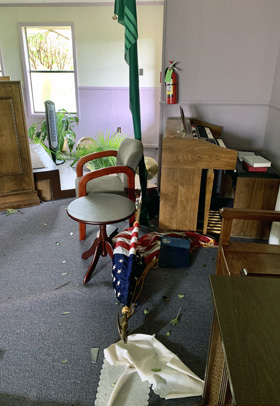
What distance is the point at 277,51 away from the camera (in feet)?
9.76

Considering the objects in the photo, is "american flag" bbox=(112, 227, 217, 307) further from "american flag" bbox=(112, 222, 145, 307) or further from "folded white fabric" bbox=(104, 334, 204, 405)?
"folded white fabric" bbox=(104, 334, 204, 405)

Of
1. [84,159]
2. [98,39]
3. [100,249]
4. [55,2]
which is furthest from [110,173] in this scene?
[55,2]

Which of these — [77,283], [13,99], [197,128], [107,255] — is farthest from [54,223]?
[197,128]

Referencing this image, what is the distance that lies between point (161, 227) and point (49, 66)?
3945mm

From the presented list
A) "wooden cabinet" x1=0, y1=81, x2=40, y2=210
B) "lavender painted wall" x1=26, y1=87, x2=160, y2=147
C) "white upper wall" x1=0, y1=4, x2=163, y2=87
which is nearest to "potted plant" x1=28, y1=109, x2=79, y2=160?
"lavender painted wall" x1=26, y1=87, x2=160, y2=147

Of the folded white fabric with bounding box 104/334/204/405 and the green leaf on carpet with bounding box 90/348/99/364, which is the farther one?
the green leaf on carpet with bounding box 90/348/99/364

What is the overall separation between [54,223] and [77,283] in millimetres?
948

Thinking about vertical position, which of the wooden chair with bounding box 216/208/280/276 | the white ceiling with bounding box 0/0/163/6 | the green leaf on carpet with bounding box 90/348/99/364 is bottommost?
the green leaf on carpet with bounding box 90/348/99/364

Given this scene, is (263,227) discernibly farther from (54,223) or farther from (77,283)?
(54,223)

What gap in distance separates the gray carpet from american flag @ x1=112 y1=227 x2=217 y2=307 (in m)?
0.10

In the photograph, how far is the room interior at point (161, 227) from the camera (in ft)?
5.29

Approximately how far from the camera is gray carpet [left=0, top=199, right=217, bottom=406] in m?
1.54

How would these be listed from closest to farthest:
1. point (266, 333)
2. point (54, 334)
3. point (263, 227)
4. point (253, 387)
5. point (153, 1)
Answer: point (253, 387), point (266, 333), point (54, 334), point (263, 227), point (153, 1)

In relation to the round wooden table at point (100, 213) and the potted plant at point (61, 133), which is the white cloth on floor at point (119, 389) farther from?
the potted plant at point (61, 133)
